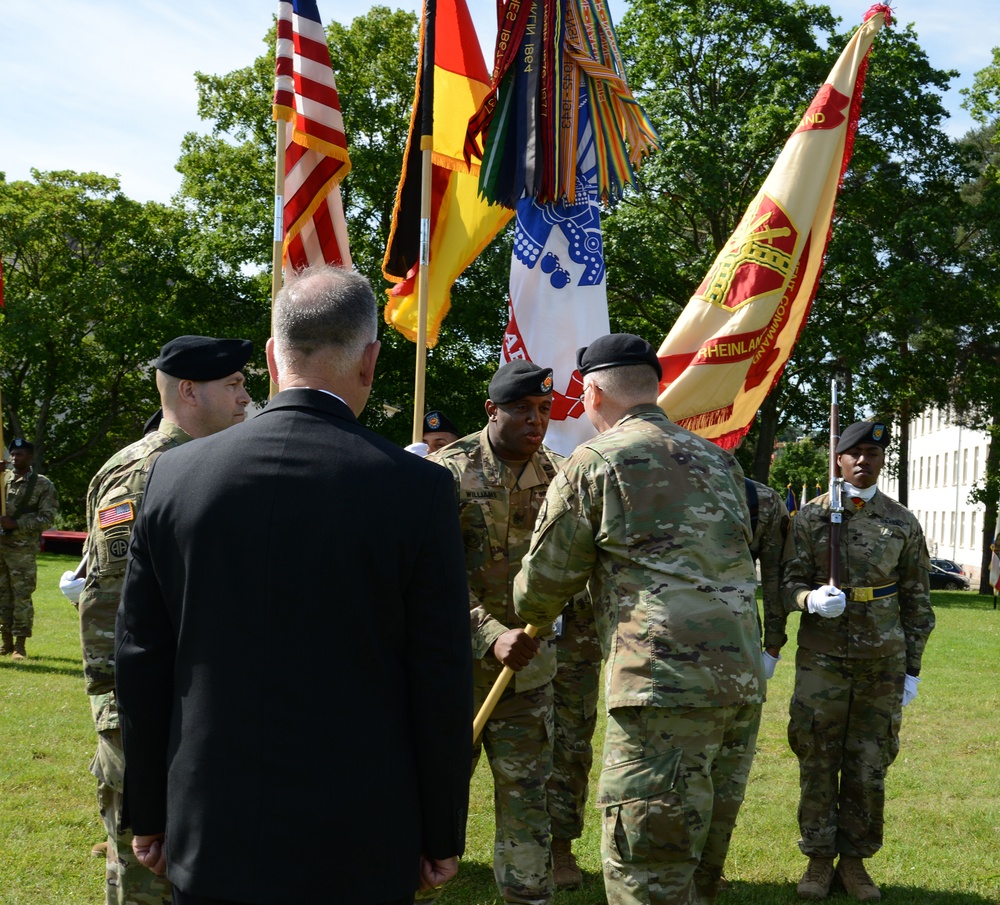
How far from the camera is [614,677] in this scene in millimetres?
3732

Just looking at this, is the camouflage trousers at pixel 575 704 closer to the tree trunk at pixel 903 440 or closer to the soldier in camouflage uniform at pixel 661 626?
the soldier in camouflage uniform at pixel 661 626

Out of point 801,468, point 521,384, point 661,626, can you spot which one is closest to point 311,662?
point 661,626

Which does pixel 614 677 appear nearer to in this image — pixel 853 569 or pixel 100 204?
pixel 853 569

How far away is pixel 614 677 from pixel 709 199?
2304 centimetres

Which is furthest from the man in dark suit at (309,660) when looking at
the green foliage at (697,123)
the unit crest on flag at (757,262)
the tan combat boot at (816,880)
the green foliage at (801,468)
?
the green foliage at (801,468)

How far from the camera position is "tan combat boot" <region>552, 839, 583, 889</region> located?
5.67 m

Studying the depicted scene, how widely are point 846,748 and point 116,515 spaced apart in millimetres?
4143

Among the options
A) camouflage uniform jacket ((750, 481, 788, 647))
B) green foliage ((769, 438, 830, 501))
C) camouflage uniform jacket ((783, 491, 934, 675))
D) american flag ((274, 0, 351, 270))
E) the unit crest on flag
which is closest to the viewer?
camouflage uniform jacket ((783, 491, 934, 675))

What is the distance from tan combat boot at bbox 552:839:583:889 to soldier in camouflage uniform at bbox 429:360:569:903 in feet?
3.46

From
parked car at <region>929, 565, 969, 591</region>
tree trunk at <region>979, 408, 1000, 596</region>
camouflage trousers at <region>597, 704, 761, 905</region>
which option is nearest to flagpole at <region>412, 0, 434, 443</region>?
camouflage trousers at <region>597, 704, 761, 905</region>

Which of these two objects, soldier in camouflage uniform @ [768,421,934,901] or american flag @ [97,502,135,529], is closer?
american flag @ [97,502,135,529]

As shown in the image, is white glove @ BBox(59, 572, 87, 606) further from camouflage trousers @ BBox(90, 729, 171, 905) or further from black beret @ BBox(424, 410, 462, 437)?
black beret @ BBox(424, 410, 462, 437)

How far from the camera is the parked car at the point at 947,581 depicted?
40.1m

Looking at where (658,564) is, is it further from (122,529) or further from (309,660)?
(122,529)
